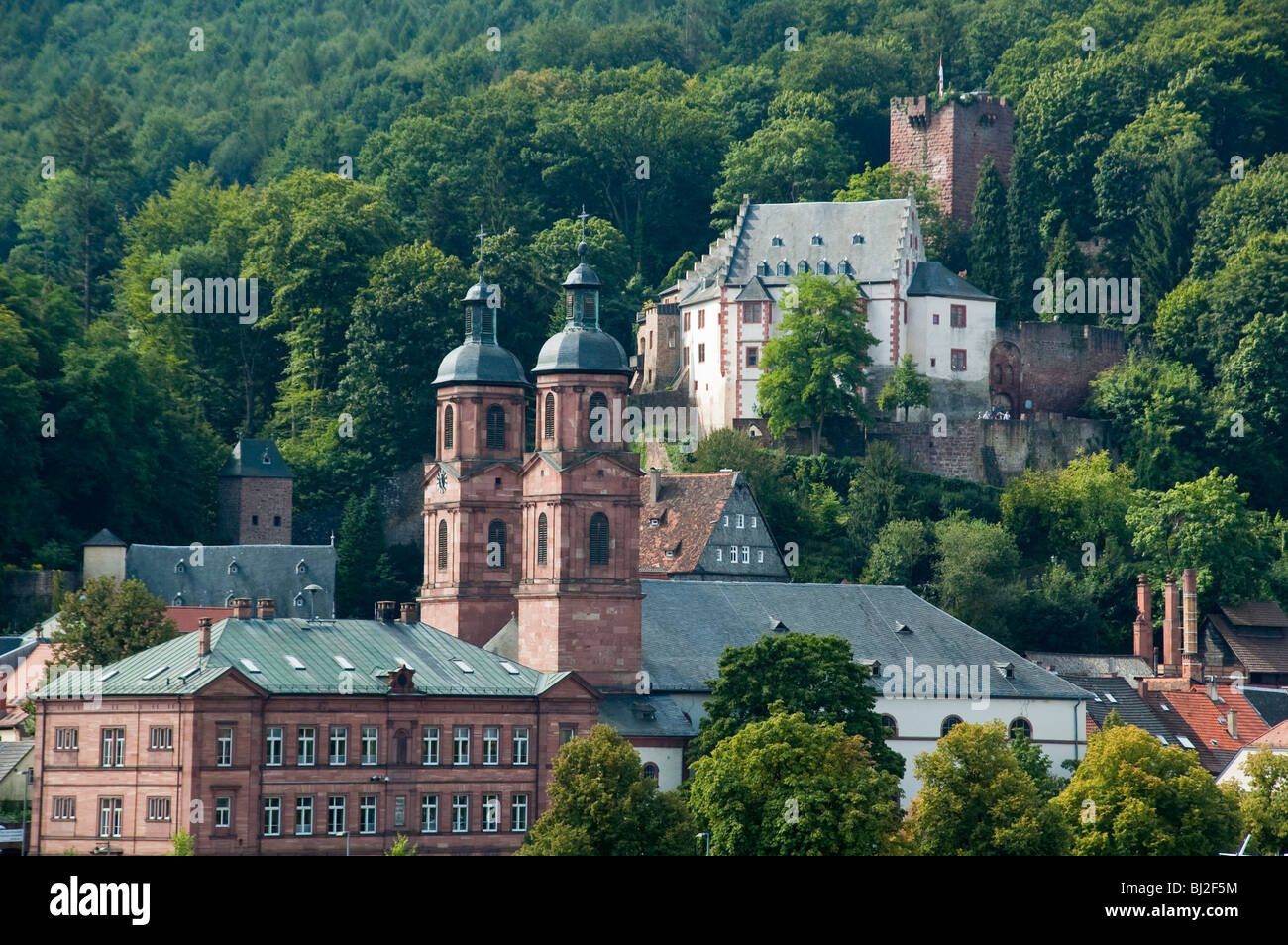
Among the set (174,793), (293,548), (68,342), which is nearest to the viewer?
(174,793)

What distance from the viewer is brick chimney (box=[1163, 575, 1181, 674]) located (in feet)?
306

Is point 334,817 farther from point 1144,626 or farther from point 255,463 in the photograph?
point 1144,626

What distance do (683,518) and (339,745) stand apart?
953 inches

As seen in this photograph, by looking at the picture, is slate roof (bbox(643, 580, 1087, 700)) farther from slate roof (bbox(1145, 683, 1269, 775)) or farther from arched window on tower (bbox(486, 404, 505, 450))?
slate roof (bbox(1145, 683, 1269, 775))

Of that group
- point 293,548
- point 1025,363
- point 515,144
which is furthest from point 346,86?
point 293,548

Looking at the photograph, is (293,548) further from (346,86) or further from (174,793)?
(346,86)

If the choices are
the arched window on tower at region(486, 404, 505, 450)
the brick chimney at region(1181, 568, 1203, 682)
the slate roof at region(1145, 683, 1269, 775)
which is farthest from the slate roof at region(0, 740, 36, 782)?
the brick chimney at region(1181, 568, 1203, 682)

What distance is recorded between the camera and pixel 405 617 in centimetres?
7519

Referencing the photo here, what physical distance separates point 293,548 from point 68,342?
14.1 metres

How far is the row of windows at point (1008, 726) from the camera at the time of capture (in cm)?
7725

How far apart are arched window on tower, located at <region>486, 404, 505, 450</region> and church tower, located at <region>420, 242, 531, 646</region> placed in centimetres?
3

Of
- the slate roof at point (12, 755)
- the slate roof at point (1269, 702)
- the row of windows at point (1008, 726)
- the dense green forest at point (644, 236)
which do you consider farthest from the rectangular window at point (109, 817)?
the slate roof at point (1269, 702)

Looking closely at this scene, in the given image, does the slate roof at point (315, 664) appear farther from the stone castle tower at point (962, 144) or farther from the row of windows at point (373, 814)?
the stone castle tower at point (962, 144)

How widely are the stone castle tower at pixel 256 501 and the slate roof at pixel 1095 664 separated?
89.8 ft
